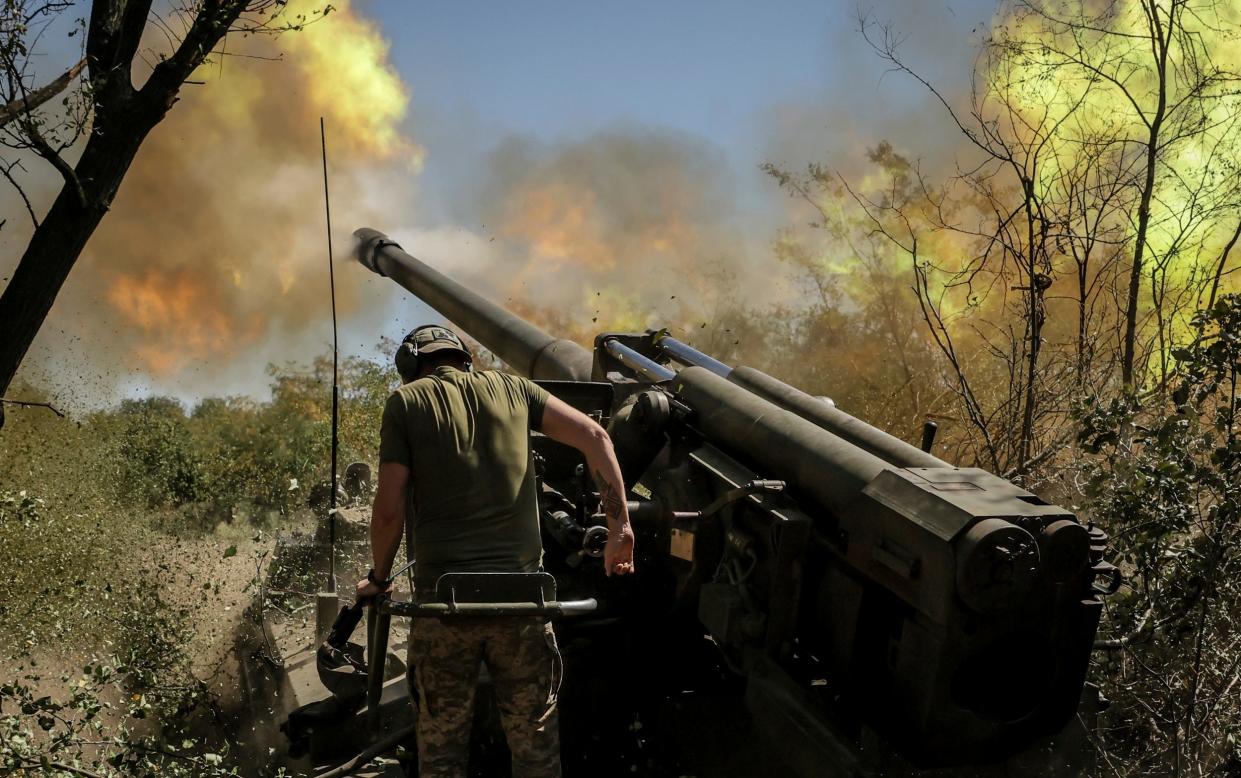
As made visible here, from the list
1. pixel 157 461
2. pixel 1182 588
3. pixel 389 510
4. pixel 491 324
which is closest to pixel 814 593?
pixel 389 510

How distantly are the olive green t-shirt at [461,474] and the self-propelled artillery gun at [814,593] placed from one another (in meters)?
0.36

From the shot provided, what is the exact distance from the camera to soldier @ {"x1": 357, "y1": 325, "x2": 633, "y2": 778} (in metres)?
3.76

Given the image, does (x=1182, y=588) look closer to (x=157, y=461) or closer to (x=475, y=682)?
(x=475, y=682)

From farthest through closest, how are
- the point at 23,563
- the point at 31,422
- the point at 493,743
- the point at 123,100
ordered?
the point at 31,422 < the point at 23,563 < the point at 123,100 < the point at 493,743

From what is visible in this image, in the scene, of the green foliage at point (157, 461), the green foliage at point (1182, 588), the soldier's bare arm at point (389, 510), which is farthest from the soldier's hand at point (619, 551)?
the green foliage at point (157, 461)

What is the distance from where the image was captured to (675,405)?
507cm

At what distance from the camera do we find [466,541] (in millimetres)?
3799

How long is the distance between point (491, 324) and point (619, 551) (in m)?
4.20

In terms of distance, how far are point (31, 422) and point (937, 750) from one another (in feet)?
43.2

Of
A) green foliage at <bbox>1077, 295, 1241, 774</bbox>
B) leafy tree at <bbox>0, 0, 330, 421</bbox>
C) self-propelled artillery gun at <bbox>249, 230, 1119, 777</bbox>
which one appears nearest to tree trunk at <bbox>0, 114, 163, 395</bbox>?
leafy tree at <bbox>0, 0, 330, 421</bbox>

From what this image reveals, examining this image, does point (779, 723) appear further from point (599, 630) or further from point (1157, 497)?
point (1157, 497)

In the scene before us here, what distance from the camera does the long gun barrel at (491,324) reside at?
717 centimetres

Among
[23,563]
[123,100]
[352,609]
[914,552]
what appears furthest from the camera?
[23,563]

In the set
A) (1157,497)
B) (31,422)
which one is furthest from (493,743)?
(31,422)
